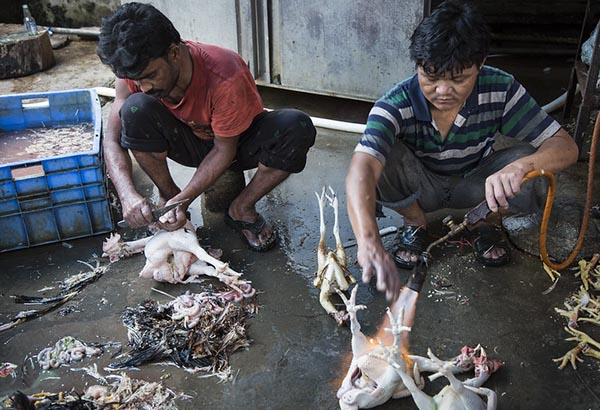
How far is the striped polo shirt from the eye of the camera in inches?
118

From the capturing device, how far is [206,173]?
3.31 metres

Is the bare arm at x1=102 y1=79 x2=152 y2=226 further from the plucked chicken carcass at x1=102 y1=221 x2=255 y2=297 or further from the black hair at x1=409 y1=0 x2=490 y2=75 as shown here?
the black hair at x1=409 y1=0 x2=490 y2=75

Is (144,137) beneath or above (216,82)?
beneath

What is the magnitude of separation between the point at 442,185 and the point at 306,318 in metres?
1.12

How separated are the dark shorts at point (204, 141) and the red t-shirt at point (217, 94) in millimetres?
143

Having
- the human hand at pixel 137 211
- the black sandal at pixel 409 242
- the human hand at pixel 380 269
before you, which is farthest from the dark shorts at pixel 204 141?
the human hand at pixel 380 269

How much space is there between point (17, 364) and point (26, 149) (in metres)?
1.72

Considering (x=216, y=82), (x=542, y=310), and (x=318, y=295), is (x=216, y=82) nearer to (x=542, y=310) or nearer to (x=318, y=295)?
(x=318, y=295)

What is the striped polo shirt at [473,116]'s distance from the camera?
300 centimetres

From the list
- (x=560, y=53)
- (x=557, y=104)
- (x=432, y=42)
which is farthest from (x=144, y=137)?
(x=560, y=53)

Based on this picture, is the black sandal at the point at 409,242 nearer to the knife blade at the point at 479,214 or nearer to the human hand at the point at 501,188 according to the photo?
the knife blade at the point at 479,214

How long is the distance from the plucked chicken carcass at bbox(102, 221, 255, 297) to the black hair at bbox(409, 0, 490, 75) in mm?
1491

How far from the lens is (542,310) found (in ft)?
9.97

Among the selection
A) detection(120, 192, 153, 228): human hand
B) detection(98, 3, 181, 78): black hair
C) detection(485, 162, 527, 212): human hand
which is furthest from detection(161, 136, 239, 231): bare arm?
detection(485, 162, 527, 212): human hand
